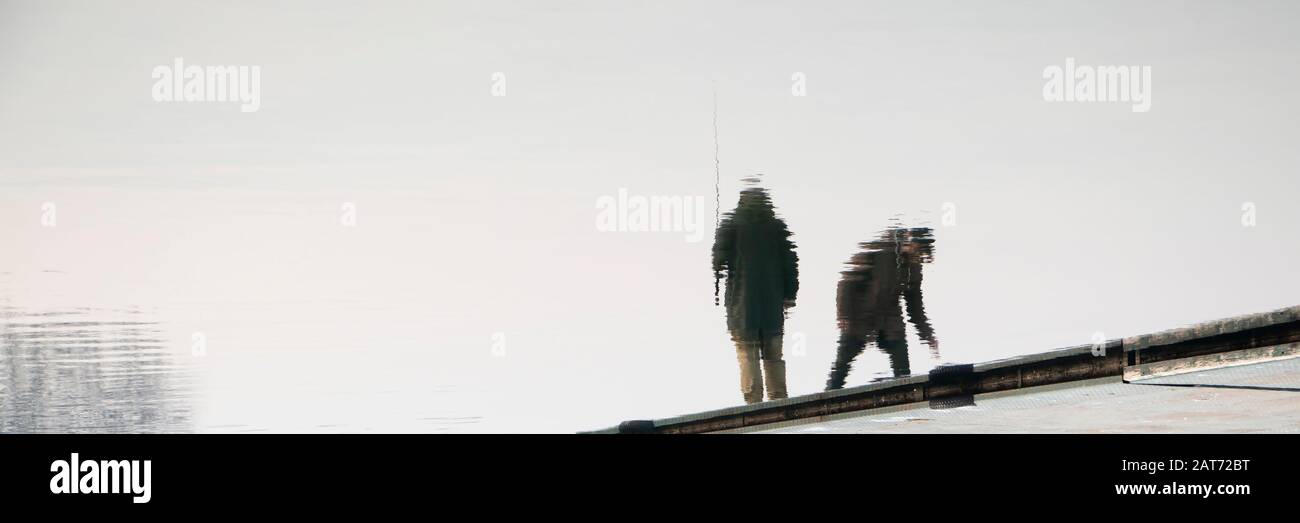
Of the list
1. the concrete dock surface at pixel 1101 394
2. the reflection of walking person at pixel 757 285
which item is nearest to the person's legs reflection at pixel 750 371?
the reflection of walking person at pixel 757 285

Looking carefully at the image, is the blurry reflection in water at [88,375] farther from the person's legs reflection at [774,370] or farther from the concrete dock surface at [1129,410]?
the concrete dock surface at [1129,410]

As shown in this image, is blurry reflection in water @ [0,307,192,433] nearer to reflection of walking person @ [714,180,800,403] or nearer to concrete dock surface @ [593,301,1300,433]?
reflection of walking person @ [714,180,800,403]

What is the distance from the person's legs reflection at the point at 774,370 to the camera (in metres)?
10.1

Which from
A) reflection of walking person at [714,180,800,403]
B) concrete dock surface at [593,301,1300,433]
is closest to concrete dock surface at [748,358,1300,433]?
concrete dock surface at [593,301,1300,433]

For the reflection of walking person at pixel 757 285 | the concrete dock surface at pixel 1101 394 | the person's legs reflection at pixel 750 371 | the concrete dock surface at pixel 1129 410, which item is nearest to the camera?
the concrete dock surface at pixel 1101 394

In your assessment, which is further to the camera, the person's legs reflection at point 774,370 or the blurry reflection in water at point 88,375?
the blurry reflection in water at point 88,375

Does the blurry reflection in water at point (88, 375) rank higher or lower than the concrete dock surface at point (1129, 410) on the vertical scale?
lower

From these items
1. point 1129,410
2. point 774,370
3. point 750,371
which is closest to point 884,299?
point 774,370

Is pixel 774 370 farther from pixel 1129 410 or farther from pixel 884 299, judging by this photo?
pixel 1129 410

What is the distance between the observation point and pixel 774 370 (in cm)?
1013

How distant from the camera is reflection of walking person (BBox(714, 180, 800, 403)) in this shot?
32.6ft
